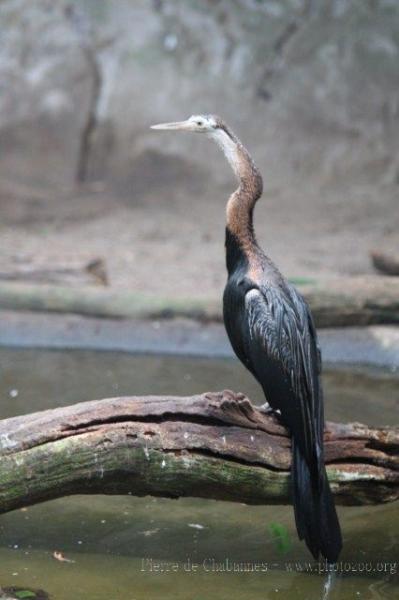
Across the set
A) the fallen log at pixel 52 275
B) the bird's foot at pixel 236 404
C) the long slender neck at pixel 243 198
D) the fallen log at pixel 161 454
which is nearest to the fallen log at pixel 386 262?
the fallen log at pixel 52 275

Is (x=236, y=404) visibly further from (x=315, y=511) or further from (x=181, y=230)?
(x=181, y=230)

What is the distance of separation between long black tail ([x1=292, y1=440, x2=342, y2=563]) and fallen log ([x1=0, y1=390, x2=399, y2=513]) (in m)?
0.12

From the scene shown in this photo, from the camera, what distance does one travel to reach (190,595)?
4152 millimetres

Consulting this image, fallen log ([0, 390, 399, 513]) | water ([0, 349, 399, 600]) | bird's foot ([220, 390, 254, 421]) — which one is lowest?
water ([0, 349, 399, 600])

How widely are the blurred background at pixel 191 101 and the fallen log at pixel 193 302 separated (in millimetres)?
3284

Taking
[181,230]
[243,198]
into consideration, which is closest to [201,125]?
[243,198]

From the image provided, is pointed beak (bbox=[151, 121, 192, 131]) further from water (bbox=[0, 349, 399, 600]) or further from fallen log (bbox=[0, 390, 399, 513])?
water (bbox=[0, 349, 399, 600])

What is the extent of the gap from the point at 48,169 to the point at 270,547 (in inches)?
314

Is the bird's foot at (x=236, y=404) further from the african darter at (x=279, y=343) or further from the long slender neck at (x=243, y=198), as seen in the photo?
the long slender neck at (x=243, y=198)

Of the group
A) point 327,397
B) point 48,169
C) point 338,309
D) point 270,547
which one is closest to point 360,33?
point 48,169

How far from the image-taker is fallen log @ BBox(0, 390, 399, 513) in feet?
13.3

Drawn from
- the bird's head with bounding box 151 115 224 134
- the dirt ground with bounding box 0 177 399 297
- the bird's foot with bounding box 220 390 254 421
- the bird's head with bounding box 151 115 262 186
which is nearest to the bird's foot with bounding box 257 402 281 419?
the bird's foot with bounding box 220 390 254 421

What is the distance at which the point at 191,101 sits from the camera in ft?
38.9

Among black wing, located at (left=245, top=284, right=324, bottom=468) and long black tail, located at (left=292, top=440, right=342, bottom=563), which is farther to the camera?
black wing, located at (left=245, top=284, right=324, bottom=468)
